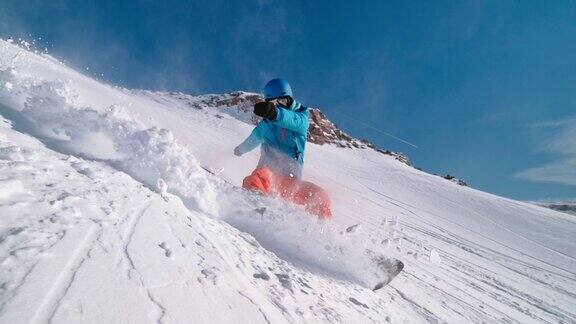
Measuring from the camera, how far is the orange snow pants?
4.97 m

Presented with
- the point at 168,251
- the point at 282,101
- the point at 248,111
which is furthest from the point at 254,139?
the point at 248,111

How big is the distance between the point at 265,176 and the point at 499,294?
3.11 meters

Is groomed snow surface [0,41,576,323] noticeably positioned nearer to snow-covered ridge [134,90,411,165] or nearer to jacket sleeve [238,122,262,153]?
jacket sleeve [238,122,262,153]

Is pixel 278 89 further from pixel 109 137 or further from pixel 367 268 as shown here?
pixel 367 268

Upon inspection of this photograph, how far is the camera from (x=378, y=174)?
1958 centimetres

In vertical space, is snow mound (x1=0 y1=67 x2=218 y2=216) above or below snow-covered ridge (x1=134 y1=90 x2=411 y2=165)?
below

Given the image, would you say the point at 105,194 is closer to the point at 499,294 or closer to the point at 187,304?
the point at 187,304

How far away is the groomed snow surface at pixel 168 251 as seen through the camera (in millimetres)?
1745

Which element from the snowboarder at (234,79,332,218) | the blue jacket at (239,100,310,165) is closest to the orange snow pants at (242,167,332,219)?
the snowboarder at (234,79,332,218)

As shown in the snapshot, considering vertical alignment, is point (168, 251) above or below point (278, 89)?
below

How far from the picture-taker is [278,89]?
5.96 meters

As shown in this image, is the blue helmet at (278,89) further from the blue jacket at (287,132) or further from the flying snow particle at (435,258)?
the flying snow particle at (435,258)

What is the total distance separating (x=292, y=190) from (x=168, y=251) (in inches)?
128

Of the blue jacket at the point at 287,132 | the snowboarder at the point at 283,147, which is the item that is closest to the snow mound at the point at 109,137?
the snowboarder at the point at 283,147
